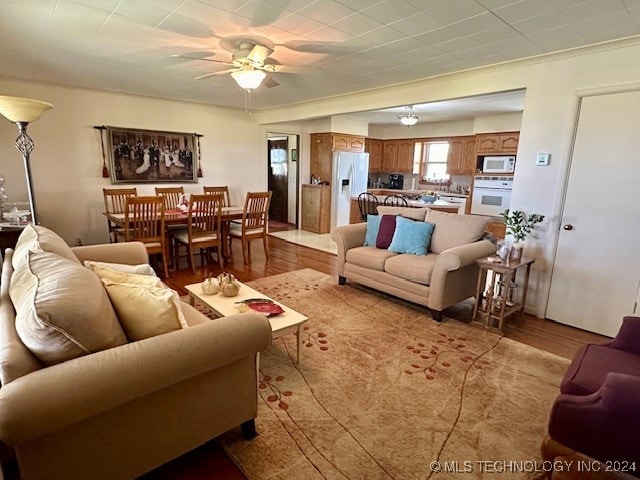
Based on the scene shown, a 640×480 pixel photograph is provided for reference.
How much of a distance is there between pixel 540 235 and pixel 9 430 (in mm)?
3850

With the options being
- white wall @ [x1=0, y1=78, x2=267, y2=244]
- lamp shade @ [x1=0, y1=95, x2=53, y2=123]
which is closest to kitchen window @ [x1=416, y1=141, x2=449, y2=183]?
white wall @ [x1=0, y1=78, x2=267, y2=244]

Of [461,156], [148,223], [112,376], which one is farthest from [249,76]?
[461,156]

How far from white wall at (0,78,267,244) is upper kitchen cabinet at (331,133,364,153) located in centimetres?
231

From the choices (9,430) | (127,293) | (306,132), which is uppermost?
(306,132)

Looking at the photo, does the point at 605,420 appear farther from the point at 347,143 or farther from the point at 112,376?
the point at 347,143

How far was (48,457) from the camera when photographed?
115 cm

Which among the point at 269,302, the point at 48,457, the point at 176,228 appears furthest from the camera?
the point at 176,228

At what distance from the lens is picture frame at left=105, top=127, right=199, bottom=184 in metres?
5.20

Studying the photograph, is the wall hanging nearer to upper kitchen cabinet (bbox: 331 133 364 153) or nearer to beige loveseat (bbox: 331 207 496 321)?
upper kitchen cabinet (bbox: 331 133 364 153)

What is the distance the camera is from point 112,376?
1.17 m

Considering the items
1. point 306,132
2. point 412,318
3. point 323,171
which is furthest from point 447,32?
point 306,132

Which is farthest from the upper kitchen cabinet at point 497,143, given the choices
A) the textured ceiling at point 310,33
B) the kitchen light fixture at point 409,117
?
the textured ceiling at point 310,33

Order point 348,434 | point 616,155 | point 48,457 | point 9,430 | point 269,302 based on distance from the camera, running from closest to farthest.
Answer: point 9,430 → point 48,457 → point 348,434 → point 269,302 → point 616,155

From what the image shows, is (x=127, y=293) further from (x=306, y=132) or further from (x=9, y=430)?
(x=306, y=132)
